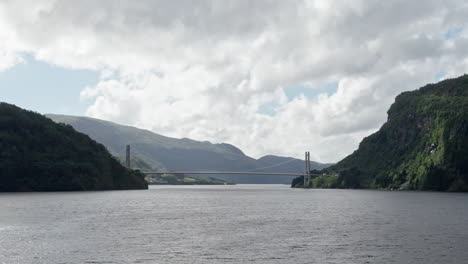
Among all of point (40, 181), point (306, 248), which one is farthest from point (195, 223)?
point (40, 181)

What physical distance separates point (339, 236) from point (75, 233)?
30.3 metres

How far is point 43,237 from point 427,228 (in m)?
45.8

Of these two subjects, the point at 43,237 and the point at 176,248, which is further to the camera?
the point at 43,237

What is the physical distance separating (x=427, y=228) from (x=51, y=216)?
183ft

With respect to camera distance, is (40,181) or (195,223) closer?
(195,223)

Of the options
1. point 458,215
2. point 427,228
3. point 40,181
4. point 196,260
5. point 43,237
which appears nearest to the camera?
point 196,260

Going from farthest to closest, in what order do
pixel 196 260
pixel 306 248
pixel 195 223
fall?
pixel 195 223
pixel 306 248
pixel 196 260

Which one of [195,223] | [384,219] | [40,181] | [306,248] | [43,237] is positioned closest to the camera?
[306,248]

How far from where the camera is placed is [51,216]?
78.8m

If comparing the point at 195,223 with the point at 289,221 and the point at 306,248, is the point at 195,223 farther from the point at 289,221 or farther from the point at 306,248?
the point at 306,248

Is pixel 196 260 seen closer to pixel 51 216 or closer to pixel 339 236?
pixel 339 236

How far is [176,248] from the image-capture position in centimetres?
4688

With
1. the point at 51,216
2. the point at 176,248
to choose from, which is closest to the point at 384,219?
the point at 176,248

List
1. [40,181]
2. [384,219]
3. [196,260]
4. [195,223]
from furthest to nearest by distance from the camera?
[40,181]
[384,219]
[195,223]
[196,260]
